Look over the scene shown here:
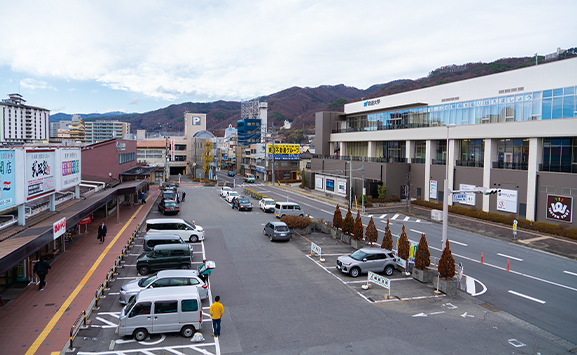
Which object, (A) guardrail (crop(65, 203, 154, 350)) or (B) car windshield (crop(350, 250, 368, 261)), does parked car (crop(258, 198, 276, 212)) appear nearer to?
(A) guardrail (crop(65, 203, 154, 350))

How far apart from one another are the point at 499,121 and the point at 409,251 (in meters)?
26.9

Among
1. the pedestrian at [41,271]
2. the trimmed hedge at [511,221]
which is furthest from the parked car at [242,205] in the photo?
the pedestrian at [41,271]

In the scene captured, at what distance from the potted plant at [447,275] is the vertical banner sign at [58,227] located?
722 inches

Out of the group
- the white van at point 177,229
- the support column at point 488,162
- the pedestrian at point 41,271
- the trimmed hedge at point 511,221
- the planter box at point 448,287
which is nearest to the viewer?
the pedestrian at point 41,271

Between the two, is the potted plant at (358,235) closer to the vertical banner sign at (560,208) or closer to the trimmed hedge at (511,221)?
the trimmed hedge at (511,221)

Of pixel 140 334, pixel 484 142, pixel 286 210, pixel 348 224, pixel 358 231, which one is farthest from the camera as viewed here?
pixel 484 142

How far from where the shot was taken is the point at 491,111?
132 feet

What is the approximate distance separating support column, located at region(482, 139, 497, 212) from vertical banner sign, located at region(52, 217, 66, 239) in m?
39.0

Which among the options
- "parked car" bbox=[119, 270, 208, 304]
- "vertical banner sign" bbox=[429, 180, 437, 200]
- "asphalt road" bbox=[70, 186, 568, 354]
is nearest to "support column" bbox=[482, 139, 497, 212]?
"vertical banner sign" bbox=[429, 180, 437, 200]

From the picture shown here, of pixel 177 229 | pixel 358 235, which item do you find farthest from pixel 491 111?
pixel 177 229

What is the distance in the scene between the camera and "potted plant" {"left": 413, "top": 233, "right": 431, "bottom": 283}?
1879 centimetres

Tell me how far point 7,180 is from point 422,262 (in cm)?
2019

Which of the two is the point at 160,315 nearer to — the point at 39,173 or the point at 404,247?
the point at 39,173

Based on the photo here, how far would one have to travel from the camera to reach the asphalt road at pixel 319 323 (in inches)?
470
